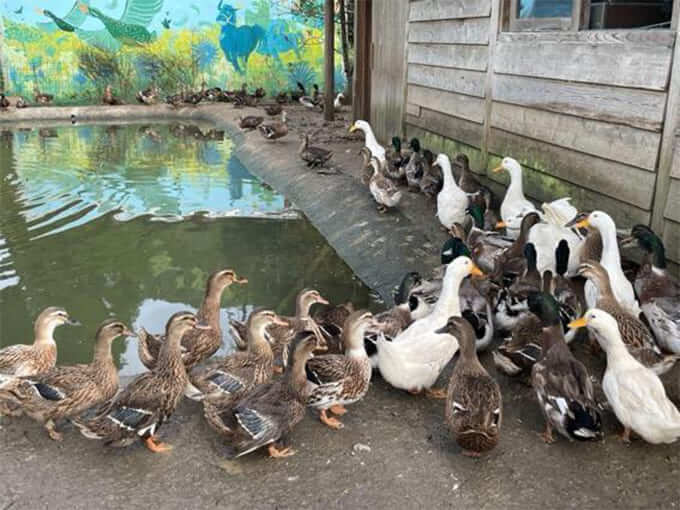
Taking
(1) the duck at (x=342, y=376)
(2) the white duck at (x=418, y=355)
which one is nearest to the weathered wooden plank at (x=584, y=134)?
(2) the white duck at (x=418, y=355)

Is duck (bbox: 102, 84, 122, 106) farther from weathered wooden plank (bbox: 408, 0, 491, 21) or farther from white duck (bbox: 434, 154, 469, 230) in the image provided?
white duck (bbox: 434, 154, 469, 230)

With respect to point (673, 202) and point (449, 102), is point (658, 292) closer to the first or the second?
point (673, 202)

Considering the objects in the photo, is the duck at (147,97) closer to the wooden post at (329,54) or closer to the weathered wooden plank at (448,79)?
the wooden post at (329,54)

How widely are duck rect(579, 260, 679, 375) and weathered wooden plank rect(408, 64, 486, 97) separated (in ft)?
13.7

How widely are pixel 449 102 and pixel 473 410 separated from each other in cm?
647

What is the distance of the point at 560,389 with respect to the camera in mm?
3676

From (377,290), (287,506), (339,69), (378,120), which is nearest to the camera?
(287,506)

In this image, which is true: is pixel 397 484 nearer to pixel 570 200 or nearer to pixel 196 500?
pixel 196 500

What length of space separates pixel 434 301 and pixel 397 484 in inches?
79.5

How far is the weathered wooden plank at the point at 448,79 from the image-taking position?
327 inches

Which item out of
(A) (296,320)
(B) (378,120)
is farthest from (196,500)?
(B) (378,120)

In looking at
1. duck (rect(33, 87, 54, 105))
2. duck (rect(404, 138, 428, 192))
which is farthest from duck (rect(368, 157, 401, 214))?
duck (rect(33, 87, 54, 105))

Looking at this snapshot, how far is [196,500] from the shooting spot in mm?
3334

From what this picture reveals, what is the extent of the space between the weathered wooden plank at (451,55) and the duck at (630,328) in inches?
163
